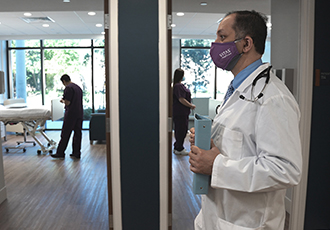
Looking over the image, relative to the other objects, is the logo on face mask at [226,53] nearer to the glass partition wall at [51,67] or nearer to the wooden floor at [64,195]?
the wooden floor at [64,195]

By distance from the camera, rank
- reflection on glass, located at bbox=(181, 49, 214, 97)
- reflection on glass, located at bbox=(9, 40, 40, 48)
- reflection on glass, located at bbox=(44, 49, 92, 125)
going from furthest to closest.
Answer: reflection on glass, located at bbox=(181, 49, 214, 97) < reflection on glass, located at bbox=(44, 49, 92, 125) < reflection on glass, located at bbox=(9, 40, 40, 48)

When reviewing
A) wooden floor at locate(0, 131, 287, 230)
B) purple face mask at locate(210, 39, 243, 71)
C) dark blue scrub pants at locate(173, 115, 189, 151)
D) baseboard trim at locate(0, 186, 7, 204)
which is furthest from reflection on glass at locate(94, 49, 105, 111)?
purple face mask at locate(210, 39, 243, 71)

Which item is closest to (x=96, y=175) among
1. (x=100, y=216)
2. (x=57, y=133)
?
(x=100, y=216)

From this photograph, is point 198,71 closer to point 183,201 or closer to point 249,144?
point 183,201

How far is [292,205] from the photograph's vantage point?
2451 mm

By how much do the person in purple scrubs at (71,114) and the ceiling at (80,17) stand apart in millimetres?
1230

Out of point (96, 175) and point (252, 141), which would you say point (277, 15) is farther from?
point (96, 175)

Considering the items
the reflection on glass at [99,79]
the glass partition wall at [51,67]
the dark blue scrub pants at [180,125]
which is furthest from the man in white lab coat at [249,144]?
the reflection on glass at [99,79]

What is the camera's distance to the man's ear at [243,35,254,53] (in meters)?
1.05

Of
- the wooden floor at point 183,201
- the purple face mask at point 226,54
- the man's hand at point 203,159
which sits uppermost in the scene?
the purple face mask at point 226,54

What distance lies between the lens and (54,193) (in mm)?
3467

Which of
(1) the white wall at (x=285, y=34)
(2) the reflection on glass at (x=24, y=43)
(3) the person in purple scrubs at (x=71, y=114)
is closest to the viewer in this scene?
(1) the white wall at (x=285, y=34)

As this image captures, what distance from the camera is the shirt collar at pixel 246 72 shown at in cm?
108

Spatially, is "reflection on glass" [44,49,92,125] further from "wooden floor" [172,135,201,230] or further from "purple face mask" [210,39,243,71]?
"purple face mask" [210,39,243,71]
